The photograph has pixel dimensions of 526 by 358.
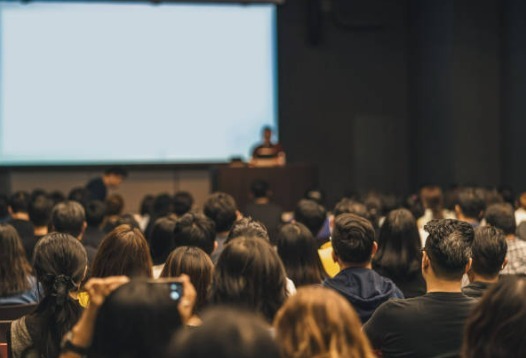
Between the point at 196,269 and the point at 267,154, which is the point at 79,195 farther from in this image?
the point at 196,269

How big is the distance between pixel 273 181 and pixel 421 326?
7.04 meters

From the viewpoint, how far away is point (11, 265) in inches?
166

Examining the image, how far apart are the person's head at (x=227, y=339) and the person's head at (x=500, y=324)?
743 mm

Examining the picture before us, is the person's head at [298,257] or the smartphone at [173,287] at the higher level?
the smartphone at [173,287]

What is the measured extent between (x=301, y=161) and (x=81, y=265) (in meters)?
9.10

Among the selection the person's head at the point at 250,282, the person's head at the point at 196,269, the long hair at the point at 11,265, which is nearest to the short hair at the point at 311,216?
the long hair at the point at 11,265

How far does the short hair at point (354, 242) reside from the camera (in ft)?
12.0

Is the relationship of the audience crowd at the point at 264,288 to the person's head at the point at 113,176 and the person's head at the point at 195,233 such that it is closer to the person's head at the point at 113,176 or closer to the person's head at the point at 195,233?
the person's head at the point at 195,233

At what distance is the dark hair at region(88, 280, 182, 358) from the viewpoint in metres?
1.93

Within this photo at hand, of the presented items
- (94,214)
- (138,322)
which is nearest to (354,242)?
(138,322)

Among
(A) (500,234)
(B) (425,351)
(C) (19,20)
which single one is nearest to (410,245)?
(A) (500,234)

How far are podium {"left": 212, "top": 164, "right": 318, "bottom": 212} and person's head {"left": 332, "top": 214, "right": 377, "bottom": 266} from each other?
6.06 m

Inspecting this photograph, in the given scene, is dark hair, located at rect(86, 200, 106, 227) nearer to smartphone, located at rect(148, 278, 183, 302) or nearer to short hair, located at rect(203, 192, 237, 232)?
short hair, located at rect(203, 192, 237, 232)

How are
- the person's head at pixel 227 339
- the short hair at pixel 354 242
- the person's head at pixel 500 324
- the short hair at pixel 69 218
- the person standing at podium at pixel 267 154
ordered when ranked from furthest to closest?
the person standing at podium at pixel 267 154 < the short hair at pixel 69 218 < the short hair at pixel 354 242 < the person's head at pixel 500 324 < the person's head at pixel 227 339
